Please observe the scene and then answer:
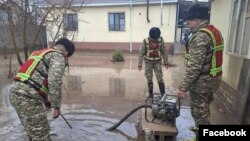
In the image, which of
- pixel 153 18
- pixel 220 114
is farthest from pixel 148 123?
pixel 153 18

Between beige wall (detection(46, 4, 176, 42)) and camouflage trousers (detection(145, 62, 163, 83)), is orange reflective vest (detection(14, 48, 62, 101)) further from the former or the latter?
beige wall (detection(46, 4, 176, 42))

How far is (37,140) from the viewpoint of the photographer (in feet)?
10.9

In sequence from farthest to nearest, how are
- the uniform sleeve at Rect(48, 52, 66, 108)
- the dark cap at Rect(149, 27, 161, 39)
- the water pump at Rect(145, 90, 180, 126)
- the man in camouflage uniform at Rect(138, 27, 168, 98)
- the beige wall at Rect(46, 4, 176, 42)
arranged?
the beige wall at Rect(46, 4, 176, 42) → the man in camouflage uniform at Rect(138, 27, 168, 98) → the dark cap at Rect(149, 27, 161, 39) → the water pump at Rect(145, 90, 180, 126) → the uniform sleeve at Rect(48, 52, 66, 108)

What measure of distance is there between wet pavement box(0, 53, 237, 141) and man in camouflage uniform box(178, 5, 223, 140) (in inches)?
35.0

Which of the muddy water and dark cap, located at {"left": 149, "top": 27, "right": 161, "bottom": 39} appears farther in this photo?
dark cap, located at {"left": 149, "top": 27, "right": 161, "bottom": 39}

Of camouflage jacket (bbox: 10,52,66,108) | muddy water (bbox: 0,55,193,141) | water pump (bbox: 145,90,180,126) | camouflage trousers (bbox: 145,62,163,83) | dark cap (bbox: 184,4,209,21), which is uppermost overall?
dark cap (bbox: 184,4,209,21)

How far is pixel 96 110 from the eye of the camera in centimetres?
612

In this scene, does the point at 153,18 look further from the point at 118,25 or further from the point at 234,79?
the point at 234,79

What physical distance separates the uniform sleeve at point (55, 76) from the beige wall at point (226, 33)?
3809 mm

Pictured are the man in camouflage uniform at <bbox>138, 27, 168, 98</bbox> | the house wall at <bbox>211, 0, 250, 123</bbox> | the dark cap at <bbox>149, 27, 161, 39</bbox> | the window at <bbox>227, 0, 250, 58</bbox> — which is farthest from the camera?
the man in camouflage uniform at <bbox>138, 27, 168, 98</bbox>

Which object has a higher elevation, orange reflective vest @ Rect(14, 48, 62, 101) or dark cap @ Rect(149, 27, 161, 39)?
dark cap @ Rect(149, 27, 161, 39)

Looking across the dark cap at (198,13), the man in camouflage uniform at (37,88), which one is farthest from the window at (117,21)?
the man in camouflage uniform at (37,88)

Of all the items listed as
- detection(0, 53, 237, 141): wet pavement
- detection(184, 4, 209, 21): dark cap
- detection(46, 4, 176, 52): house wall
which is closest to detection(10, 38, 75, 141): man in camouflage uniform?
detection(0, 53, 237, 141): wet pavement

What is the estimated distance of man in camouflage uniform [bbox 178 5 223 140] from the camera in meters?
3.70
